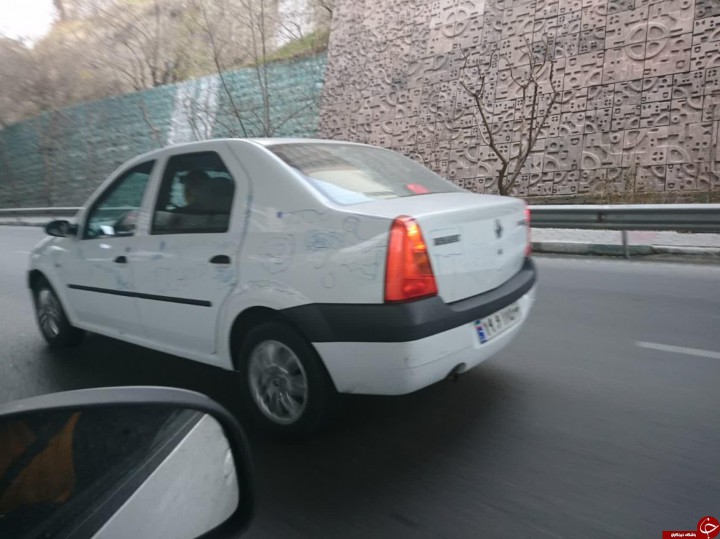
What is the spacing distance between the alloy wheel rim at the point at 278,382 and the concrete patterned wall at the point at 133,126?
48.5 feet

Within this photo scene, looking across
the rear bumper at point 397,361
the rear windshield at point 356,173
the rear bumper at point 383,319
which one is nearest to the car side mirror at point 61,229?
the rear windshield at point 356,173

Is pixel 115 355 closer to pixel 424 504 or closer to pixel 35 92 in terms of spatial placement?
pixel 424 504

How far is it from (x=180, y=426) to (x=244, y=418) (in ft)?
6.71

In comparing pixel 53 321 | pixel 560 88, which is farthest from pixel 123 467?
pixel 560 88

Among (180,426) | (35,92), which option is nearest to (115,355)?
(180,426)

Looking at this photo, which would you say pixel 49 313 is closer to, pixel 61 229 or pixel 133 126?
pixel 61 229

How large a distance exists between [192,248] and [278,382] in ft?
3.23

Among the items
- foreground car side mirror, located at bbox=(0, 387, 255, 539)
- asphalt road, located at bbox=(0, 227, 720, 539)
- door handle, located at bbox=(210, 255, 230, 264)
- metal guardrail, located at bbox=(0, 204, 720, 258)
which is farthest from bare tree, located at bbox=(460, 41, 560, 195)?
foreground car side mirror, located at bbox=(0, 387, 255, 539)

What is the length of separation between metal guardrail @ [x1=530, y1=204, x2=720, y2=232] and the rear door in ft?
23.1

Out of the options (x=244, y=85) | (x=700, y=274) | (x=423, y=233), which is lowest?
(x=700, y=274)

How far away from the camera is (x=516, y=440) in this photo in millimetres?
3092

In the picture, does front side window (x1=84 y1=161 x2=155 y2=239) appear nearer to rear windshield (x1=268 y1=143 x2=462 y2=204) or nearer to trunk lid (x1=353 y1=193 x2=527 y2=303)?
rear windshield (x1=268 y1=143 x2=462 y2=204)

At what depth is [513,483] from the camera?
8.82ft

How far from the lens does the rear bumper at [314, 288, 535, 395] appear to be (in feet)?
9.11
